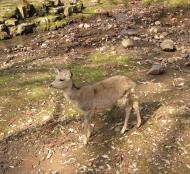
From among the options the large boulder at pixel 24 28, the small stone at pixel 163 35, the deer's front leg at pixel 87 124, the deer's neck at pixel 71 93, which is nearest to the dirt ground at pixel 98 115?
the small stone at pixel 163 35

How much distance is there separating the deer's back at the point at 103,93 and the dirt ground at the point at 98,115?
87 cm

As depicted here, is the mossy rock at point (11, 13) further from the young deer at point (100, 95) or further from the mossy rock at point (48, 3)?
the young deer at point (100, 95)

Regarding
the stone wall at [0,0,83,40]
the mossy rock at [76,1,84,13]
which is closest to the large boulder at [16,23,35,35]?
the stone wall at [0,0,83,40]

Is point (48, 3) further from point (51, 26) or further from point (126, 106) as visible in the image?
point (126, 106)

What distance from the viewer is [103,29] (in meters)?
20.7

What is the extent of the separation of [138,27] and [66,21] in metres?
4.52

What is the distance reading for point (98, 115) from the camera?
11.0 m

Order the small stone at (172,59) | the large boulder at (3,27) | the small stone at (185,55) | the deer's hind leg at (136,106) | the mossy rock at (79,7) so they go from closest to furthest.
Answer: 1. the deer's hind leg at (136,106)
2. the small stone at (172,59)
3. the small stone at (185,55)
4. the large boulder at (3,27)
5. the mossy rock at (79,7)

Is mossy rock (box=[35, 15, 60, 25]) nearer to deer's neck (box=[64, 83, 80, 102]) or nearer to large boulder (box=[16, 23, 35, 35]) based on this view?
large boulder (box=[16, 23, 35, 35])

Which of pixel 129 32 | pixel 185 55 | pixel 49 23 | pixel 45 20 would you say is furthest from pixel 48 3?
pixel 185 55

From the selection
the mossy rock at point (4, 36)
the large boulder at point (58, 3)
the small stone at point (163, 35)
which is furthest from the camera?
the large boulder at point (58, 3)

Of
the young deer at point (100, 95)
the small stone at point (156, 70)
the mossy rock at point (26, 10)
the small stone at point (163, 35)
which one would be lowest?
the mossy rock at point (26, 10)

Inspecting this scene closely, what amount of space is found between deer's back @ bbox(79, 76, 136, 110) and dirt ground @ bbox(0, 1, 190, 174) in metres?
0.87

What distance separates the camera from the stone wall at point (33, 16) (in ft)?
72.6
